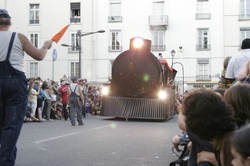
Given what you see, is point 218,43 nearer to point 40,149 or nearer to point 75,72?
point 75,72

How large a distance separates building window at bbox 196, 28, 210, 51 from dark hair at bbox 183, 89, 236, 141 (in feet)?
138

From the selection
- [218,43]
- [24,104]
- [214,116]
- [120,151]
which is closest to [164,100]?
[120,151]

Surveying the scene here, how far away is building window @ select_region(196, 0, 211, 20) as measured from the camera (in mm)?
44375

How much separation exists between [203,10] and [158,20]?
16.0ft

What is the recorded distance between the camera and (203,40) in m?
44.5

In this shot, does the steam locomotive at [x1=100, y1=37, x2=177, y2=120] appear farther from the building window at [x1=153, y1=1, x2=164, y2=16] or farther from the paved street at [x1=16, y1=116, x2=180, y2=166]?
the building window at [x1=153, y1=1, x2=164, y2=16]

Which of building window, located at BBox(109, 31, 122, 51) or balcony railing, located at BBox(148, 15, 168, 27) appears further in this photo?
building window, located at BBox(109, 31, 122, 51)

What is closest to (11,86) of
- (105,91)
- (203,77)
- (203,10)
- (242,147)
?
(242,147)

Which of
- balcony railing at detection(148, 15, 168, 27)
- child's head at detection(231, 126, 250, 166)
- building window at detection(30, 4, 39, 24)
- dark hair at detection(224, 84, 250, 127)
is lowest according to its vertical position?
child's head at detection(231, 126, 250, 166)

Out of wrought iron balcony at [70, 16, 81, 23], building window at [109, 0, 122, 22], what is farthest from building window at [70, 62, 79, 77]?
building window at [109, 0, 122, 22]

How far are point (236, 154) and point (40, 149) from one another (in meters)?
5.78

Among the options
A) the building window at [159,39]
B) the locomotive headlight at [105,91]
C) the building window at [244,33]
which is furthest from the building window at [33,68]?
the locomotive headlight at [105,91]

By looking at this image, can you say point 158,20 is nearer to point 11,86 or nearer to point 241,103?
point 11,86

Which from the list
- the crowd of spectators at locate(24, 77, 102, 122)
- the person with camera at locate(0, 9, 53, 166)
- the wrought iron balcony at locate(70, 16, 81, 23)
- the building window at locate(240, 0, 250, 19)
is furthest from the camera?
the wrought iron balcony at locate(70, 16, 81, 23)
